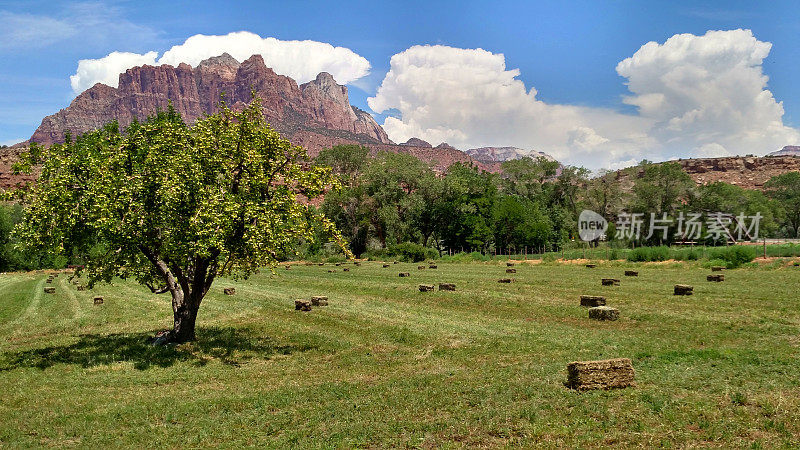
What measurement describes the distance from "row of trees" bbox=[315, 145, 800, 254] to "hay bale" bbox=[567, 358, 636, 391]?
Answer: 76.8 m

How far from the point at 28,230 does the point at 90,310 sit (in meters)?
17.2

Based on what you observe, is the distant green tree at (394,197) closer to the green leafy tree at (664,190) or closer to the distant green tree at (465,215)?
the distant green tree at (465,215)

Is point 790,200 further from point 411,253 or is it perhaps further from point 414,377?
point 414,377

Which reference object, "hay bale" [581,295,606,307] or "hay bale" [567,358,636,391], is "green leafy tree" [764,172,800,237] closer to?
"hay bale" [581,295,606,307]

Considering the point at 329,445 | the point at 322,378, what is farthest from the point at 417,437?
A: the point at 322,378

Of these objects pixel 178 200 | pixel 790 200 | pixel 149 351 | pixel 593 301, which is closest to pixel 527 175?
pixel 790 200

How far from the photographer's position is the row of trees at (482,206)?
97.2 m

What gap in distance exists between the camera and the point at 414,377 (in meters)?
13.1

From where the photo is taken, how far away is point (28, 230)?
49.2 ft

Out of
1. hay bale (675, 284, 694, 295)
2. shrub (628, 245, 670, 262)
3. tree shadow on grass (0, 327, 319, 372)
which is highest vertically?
shrub (628, 245, 670, 262)

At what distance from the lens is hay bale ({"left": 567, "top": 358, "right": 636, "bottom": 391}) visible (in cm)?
1095

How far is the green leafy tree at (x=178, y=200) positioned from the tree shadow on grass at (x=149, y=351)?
1.38 meters

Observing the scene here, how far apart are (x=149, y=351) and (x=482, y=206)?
8705 cm

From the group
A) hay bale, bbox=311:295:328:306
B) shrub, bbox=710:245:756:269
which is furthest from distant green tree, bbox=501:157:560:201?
hay bale, bbox=311:295:328:306
